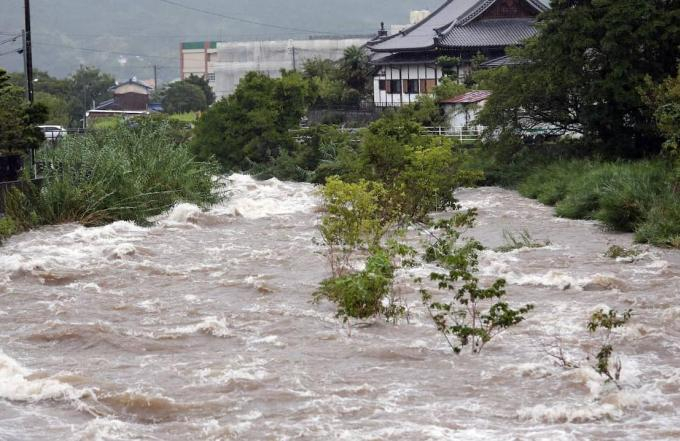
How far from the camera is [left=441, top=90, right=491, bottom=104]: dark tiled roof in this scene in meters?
45.0

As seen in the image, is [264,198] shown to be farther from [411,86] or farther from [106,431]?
[411,86]

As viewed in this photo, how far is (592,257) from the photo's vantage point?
18.7m

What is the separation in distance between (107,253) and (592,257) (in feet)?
28.1

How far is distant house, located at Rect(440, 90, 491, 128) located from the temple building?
5.34 meters

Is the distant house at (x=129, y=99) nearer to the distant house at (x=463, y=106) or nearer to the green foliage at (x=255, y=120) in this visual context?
the distant house at (x=463, y=106)

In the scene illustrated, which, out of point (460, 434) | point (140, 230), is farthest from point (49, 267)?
point (460, 434)

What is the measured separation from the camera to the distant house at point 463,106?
44.7 meters

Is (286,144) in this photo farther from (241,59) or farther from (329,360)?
(241,59)

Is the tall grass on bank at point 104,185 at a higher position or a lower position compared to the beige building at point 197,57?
lower

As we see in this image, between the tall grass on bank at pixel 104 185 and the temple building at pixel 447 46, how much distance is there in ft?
87.8

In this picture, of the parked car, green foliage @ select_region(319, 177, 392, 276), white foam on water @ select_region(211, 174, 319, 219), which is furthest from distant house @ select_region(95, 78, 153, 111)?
green foliage @ select_region(319, 177, 392, 276)

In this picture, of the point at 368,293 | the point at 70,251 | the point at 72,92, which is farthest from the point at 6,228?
the point at 72,92

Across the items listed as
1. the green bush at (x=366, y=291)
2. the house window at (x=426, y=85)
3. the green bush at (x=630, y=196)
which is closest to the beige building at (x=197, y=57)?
the house window at (x=426, y=85)

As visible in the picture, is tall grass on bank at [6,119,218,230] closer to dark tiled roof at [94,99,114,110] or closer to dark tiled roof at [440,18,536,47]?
dark tiled roof at [440,18,536,47]
